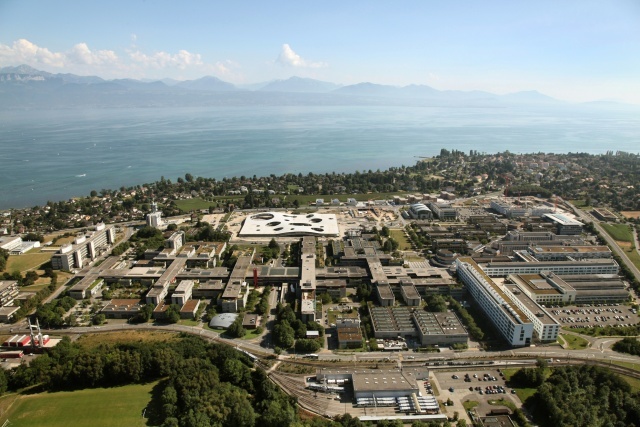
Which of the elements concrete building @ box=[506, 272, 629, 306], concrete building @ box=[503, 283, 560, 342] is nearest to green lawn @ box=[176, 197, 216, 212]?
concrete building @ box=[506, 272, 629, 306]

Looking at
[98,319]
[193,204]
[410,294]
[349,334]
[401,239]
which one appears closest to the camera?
[349,334]

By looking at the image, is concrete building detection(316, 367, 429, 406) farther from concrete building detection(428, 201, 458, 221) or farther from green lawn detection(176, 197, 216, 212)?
green lawn detection(176, 197, 216, 212)

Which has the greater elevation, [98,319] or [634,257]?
[634,257]

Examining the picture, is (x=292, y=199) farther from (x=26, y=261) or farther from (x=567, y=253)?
(x=567, y=253)

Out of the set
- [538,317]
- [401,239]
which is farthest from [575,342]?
[401,239]

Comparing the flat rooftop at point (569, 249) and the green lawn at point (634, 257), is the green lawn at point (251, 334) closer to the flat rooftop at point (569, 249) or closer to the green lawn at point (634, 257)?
the flat rooftop at point (569, 249)

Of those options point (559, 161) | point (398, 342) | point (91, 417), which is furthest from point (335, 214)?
point (559, 161)
